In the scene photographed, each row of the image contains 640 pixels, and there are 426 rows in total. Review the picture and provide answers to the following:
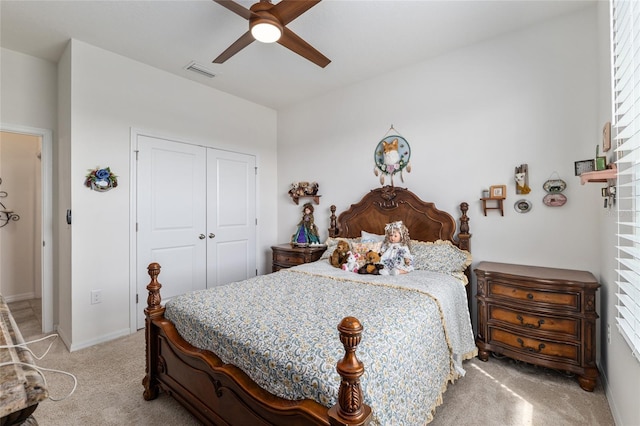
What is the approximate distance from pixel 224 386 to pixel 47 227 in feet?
10.3

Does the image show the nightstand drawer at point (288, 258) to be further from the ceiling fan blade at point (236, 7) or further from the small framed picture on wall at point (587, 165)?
the small framed picture on wall at point (587, 165)

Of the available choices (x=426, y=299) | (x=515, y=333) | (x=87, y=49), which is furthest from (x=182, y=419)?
(x=87, y=49)

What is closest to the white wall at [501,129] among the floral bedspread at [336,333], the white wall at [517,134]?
the white wall at [517,134]

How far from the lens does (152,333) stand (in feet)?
6.63

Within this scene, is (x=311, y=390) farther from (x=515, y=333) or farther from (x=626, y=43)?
(x=626, y=43)

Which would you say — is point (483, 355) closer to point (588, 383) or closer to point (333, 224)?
point (588, 383)

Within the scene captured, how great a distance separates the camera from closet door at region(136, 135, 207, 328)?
3.28 metres

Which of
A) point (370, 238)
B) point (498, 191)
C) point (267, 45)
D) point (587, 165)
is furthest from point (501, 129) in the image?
point (267, 45)

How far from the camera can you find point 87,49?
288 centimetres

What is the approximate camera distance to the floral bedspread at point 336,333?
1223mm

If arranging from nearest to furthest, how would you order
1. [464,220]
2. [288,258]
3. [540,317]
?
[540,317]
[464,220]
[288,258]

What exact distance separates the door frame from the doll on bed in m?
3.62

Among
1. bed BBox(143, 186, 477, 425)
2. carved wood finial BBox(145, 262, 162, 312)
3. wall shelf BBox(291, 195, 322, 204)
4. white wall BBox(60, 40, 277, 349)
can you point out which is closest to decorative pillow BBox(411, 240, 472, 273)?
bed BBox(143, 186, 477, 425)

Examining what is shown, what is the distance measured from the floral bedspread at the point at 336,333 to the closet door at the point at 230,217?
1785mm
